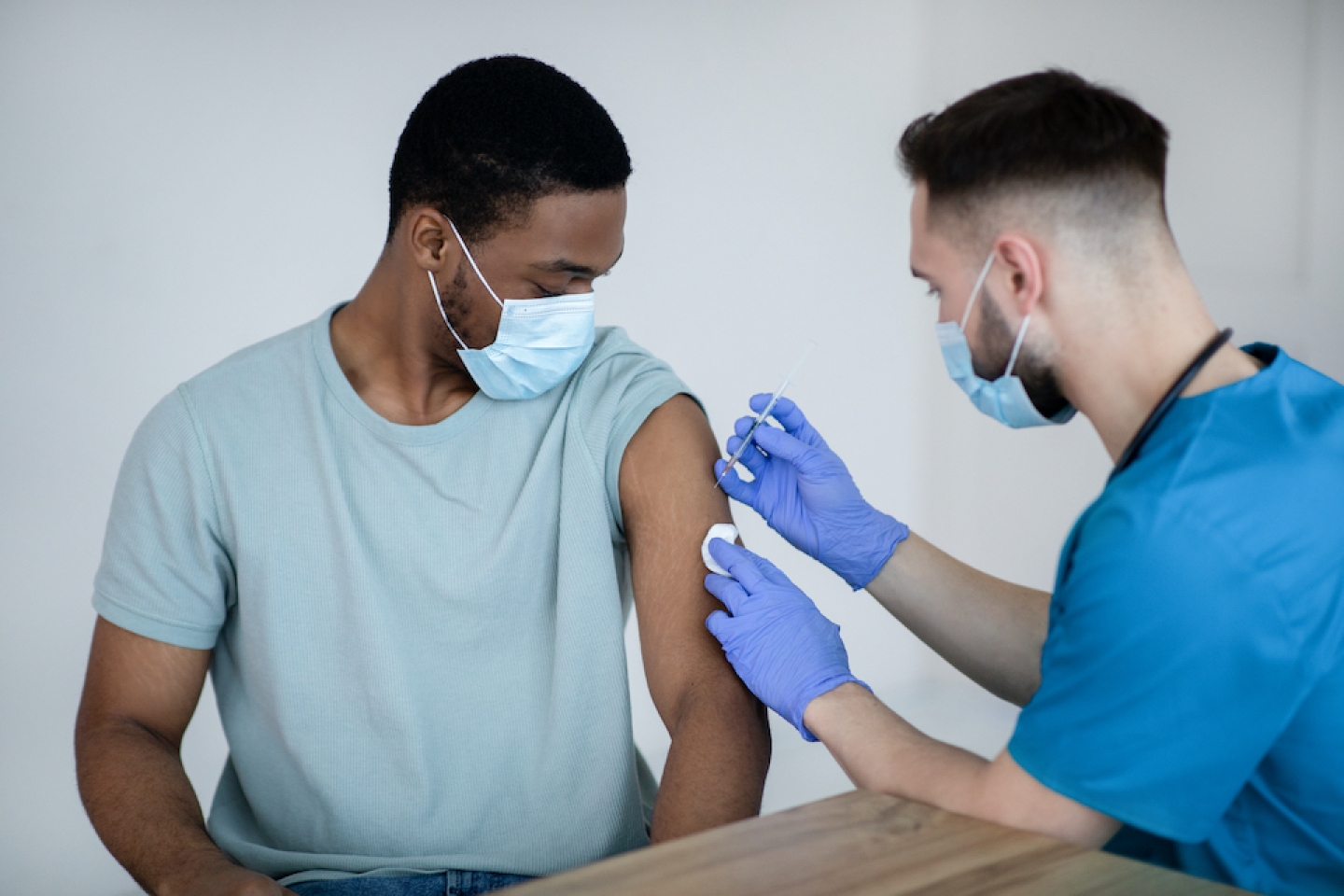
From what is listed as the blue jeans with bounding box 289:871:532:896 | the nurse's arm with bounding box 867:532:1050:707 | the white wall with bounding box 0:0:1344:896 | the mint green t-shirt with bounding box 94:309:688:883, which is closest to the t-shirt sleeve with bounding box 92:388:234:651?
the mint green t-shirt with bounding box 94:309:688:883

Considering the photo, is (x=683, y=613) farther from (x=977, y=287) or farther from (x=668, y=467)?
(x=977, y=287)

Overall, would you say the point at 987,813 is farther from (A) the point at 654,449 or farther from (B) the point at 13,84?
(B) the point at 13,84

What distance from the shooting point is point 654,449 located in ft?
4.80

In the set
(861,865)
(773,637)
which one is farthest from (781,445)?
(861,865)

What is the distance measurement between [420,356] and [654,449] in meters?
0.37

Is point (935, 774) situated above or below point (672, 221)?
below

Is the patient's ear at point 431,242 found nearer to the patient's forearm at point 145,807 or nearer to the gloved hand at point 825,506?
the gloved hand at point 825,506

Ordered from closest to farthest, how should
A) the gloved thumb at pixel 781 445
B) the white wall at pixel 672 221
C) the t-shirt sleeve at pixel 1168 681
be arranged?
the t-shirt sleeve at pixel 1168 681
the gloved thumb at pixel 781 445
the white wall at pixel 672 221

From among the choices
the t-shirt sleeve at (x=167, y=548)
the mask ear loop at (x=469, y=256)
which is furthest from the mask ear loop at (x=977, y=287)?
the t-shirt sleeve at (x=167, y=548)

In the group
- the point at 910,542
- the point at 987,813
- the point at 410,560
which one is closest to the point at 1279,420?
the point at 987,813

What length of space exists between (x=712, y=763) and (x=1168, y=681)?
54cm

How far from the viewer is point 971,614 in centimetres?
159

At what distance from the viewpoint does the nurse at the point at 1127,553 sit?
0.95 metres

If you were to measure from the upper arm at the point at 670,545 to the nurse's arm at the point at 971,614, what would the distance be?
0.34 meters
